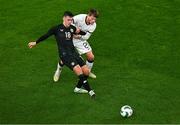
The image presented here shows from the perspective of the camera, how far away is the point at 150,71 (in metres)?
15.3

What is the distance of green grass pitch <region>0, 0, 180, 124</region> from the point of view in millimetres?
12836

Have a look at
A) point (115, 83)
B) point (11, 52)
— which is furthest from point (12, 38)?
point (115, 83)

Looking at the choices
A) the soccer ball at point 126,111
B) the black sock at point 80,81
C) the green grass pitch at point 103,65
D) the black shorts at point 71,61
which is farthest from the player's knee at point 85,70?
the soccer ball at point 126,111

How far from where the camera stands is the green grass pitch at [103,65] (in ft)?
42.1

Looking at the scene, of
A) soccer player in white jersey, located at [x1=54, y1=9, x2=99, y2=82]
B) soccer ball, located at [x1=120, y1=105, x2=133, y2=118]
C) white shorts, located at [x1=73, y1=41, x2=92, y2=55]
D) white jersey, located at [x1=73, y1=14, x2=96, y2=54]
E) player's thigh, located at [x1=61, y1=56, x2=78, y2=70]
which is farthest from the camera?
white shorts, located at [x1=73, y1=41, x2=92, y2=55]

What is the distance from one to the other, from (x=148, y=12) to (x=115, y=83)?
264 inches

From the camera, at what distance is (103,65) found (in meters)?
15.9

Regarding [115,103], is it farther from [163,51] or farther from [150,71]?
[163,51]

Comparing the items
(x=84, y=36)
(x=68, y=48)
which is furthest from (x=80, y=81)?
(x=84, y=36)

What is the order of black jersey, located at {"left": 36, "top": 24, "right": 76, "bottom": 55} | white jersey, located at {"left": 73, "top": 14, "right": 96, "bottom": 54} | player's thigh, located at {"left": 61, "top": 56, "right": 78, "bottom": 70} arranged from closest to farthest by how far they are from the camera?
1. player's thigh, located at {"left": 61, "top": 56, "right": 78, "bottom": 70}
2. black jersey, located at {"left": 36, "top": 24, "right": 76, "bottom": 55}
3. white jersey, located at {"left": 73, "top": 14, "right": 96, "bottom": 54}

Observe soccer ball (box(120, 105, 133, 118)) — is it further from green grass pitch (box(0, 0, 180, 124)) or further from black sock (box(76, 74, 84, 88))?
black sock (box(76, 74, 84, 88))

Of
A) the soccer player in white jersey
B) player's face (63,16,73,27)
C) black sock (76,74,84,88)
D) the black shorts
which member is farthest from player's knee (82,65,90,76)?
player's face (63,16,73,27)

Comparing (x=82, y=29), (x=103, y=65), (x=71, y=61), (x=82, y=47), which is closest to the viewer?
(x=71, y=61)

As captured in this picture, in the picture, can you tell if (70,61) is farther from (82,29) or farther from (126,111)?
(126,111)
